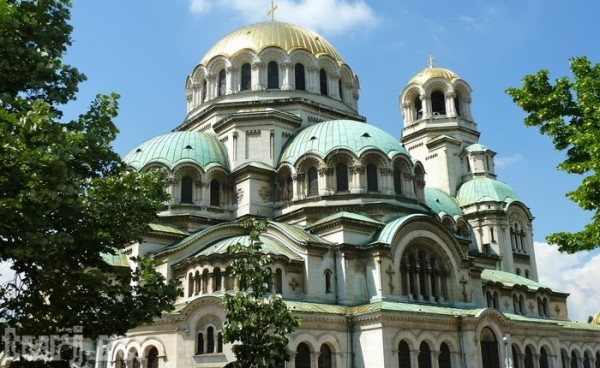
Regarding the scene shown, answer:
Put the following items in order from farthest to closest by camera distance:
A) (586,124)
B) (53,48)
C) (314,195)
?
(314,195)
(586,124)
(53,48)

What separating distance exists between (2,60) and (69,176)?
2894mm

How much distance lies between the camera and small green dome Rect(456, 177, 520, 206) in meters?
47.5

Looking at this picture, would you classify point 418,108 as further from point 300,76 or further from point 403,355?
point 403,355

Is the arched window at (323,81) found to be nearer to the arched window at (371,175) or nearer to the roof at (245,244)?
the arched window at (371,175)

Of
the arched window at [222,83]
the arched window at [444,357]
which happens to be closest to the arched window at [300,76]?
the arched window at [222,83]

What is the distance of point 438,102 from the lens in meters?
52.8

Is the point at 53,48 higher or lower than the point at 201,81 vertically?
lower

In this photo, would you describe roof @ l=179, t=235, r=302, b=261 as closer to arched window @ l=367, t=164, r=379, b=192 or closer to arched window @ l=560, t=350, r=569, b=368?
arched window @ l=367, t=164, r=379, b=192

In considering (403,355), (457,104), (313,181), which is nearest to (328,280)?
(403,355)

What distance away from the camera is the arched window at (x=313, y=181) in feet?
116

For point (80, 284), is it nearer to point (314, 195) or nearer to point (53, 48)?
point (53, 48)

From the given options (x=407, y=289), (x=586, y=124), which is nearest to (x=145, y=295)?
(x=586, y=124)

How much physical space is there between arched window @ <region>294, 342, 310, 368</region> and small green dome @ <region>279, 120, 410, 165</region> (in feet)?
38.3

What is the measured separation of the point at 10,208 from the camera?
432 inches
